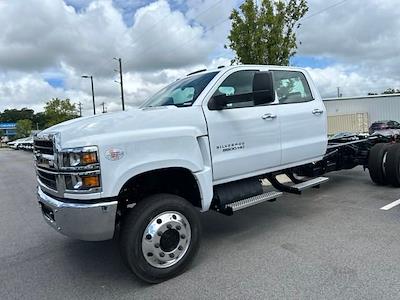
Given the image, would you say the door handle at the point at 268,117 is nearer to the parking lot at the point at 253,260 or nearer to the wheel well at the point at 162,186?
the wheel well at the point at 162,186

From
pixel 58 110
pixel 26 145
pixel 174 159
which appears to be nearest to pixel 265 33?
pixel 174 159

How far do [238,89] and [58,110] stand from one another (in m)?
60.0

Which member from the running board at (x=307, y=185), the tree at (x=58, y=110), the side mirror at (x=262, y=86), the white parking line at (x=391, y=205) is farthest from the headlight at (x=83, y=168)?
the tree at (x=58, y=110)

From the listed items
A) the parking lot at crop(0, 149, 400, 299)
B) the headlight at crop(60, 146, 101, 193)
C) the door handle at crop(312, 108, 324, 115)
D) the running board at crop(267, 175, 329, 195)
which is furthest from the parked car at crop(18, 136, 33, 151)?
the headlight at crop(60, 146, 101, 193)

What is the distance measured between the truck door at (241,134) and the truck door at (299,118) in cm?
20

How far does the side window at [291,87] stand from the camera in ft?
18.4

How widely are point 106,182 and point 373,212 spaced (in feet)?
14.1

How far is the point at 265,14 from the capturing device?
14.9 meters

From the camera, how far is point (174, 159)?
159 inches

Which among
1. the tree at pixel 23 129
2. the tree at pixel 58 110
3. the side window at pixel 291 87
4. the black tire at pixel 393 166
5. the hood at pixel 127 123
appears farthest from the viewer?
the tree at pixel 23 129

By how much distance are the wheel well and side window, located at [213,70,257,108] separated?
1018 mm

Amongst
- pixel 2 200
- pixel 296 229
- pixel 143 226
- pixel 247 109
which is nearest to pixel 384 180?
pixel 296 229

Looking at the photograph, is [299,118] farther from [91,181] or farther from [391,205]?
[91,181]

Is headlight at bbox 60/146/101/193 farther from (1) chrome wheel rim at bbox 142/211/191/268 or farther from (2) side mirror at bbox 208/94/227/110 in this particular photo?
(2) side mirror at bbox 208/94/227/110
